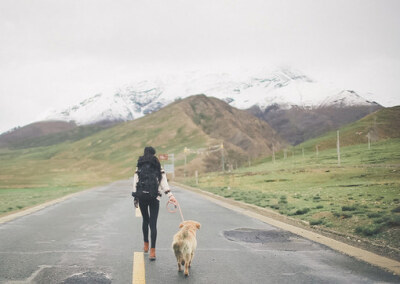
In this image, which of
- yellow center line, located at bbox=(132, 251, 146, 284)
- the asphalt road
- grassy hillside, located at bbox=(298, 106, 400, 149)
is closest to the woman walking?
yellow center line, located at bbox=(132, 251, 146, 284)

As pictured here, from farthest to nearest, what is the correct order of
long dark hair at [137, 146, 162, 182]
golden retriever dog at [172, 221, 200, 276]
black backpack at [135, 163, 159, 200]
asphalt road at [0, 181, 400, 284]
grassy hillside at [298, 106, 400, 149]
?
grassy hillside at [298, 106, 400, 149], long dark hair at [137, 146, 162, 182], black backpack at [135, 163, 159, 200], golden retriever dog at [172, 221, 200, 276], asphalt road at [0, 181, 400, 284]

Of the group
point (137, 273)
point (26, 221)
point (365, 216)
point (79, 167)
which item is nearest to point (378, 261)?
point (137, 273)

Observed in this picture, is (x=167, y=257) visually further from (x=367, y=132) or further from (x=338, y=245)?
(x=367, y=132)

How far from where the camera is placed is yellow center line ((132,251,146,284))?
604cm

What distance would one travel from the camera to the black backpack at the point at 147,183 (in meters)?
7.61

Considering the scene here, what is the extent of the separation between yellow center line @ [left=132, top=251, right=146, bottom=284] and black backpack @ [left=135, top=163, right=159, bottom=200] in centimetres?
113

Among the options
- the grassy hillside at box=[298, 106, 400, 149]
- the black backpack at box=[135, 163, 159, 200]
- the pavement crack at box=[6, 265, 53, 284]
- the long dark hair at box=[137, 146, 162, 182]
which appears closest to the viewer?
the pavement crack at box=[6, 265, 53, 284]

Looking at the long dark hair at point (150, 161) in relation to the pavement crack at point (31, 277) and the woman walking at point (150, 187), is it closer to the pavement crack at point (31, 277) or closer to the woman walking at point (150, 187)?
the woman walking at point (150, 187)

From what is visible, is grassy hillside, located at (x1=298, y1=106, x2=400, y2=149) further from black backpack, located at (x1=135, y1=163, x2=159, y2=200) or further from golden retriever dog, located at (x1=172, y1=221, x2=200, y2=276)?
golden retriever dog, located at (x1=172, y1=221, x2=200, y2=276)

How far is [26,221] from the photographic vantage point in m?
13.6

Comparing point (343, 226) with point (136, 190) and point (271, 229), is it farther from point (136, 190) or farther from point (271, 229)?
point (136, 190)

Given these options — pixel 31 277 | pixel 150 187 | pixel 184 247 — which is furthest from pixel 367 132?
pixel 31 277

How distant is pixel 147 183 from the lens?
301 inches

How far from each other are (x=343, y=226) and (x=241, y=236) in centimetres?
323
